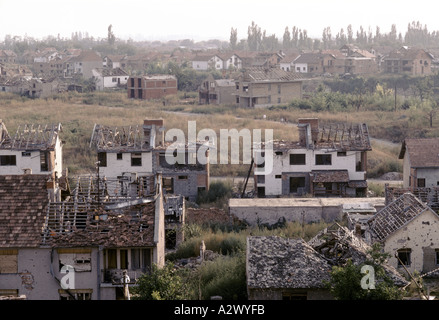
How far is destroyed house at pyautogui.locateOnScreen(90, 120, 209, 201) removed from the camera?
113 feet

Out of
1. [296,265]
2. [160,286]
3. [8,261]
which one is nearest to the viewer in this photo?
[160,286]

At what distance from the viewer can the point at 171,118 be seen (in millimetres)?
59281

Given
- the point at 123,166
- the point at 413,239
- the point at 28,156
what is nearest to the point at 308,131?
the point at 123,166

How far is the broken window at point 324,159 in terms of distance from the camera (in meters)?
34.8

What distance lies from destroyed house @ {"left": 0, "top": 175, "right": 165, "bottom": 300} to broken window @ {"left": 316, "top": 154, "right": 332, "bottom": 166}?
17177mm

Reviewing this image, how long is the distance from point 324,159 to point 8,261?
19995mm

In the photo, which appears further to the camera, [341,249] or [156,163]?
[156,163]

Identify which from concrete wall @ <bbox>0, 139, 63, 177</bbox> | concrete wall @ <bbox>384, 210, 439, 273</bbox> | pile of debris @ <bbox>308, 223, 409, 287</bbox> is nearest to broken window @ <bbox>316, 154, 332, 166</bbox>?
concrete wall @ <bbox>0, 139, 63, 177</bbox>

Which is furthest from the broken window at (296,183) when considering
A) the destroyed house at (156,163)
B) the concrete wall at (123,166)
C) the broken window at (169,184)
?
the concrete wall at (123,166)

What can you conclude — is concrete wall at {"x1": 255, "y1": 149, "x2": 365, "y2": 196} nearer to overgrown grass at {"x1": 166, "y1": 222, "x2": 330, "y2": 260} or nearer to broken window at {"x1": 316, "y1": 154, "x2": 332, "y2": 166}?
broken window at {"x1": 316, "y1": 154, "x2": 332, "y2": 166}

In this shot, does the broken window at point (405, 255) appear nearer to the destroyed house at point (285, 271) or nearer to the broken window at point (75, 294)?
the destroyed house at point (285, 271)

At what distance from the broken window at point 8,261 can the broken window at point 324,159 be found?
19.8m

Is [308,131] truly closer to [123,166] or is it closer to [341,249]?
[123,166]

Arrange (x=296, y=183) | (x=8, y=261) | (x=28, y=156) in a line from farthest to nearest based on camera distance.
Result: (x=296, y=183), (x=28, y=156), (x=8, y=261)
